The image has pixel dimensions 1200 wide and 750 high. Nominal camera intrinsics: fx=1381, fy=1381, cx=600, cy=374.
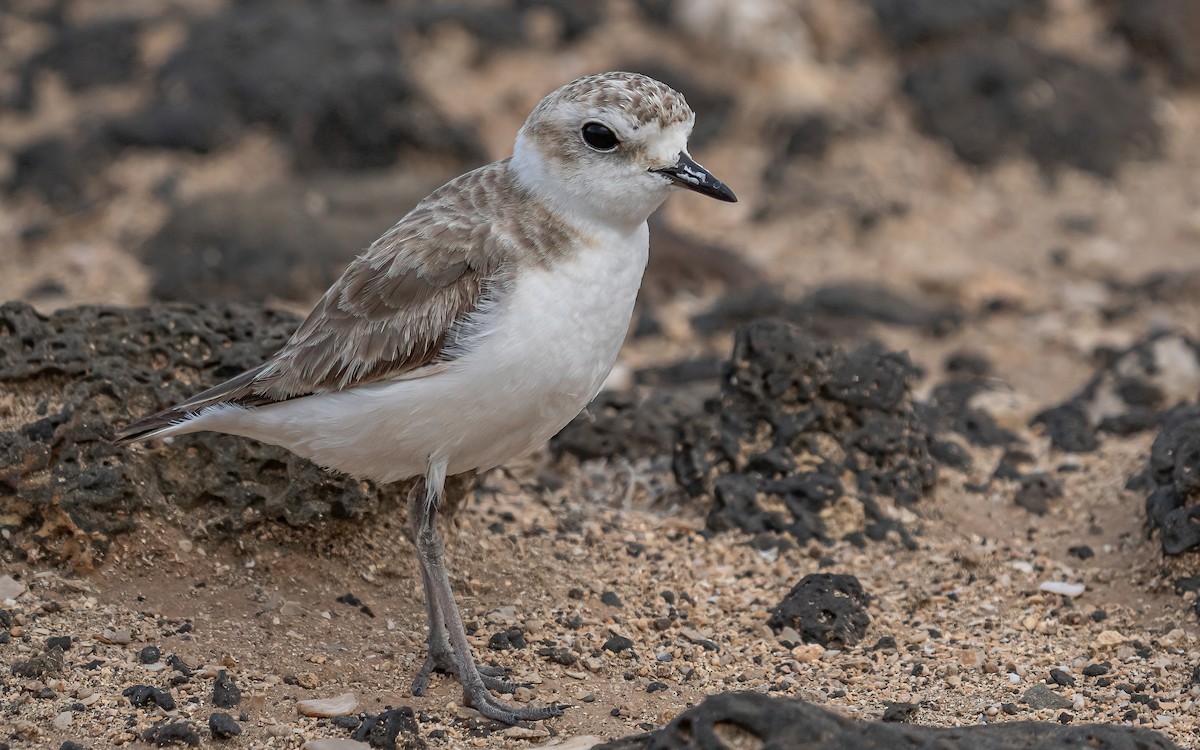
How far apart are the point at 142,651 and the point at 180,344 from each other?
154 cm

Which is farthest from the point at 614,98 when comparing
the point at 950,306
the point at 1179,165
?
the point at 1179,165

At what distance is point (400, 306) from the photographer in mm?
5262

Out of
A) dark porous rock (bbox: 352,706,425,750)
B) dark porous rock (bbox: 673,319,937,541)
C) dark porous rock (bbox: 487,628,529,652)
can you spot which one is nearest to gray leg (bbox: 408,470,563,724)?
dark porous rock (bbox: 487,628,529,652)

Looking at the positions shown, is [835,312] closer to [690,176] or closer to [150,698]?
[690,176]

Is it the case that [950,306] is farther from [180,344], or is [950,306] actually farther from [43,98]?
[43,98]

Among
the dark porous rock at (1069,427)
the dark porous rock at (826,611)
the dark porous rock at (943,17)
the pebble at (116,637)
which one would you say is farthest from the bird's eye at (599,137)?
the dark porous rock at (943,17)

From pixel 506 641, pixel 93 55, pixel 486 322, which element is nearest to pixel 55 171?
pixel 93 55

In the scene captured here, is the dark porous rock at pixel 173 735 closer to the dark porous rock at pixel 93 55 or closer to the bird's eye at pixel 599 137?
the bird's eye at pixel 599 137

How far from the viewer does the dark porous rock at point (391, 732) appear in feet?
15.6

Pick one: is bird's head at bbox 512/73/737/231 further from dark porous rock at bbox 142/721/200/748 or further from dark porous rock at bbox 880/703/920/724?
dark porous rock at bbox 142/721/200/748

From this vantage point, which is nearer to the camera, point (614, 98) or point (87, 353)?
point (614, 98)

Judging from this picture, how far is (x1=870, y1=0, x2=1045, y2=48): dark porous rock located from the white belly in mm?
9233

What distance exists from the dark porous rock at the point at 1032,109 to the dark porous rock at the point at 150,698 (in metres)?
9.91

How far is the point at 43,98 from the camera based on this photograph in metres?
13.9
